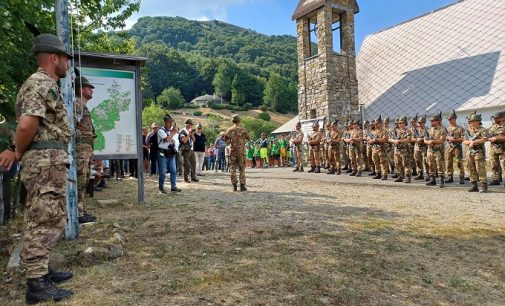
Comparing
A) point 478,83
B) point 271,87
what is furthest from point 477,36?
point 271,87

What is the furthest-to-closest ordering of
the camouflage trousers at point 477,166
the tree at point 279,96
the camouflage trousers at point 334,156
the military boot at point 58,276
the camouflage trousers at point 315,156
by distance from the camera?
the tree at point 279,96, the camouflage trousers at point 315,156, the camouflage trousers at point 334,156, the camouflage trousers at point 477,166, the military boot at point 58,276

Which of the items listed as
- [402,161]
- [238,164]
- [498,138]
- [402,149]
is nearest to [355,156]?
[402,161]

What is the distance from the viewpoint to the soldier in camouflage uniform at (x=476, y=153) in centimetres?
917

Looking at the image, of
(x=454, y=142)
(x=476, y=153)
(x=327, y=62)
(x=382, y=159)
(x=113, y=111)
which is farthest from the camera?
(x=327, y=62)

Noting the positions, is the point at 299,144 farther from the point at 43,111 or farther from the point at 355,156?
the point at 43,111

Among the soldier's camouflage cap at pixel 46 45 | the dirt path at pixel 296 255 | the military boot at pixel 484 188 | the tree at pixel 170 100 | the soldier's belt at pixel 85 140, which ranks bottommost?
the dirt path at pixel 296 255

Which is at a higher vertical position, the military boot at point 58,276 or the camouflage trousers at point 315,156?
the camouflage trousers at point 315,156

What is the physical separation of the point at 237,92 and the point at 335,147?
3068 inches

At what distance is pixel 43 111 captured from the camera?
9.68 feet

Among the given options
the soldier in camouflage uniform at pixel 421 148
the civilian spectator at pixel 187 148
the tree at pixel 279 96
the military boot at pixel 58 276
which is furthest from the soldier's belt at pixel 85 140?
the tree at pixel 279 96

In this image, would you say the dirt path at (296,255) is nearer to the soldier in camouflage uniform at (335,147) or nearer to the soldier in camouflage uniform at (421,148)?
the soldier in camouflage uniform at (421,148)

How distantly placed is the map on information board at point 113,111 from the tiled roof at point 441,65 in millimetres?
14900

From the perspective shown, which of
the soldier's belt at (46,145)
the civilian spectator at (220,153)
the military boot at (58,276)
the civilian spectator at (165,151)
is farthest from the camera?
the civilian spectator at (220,153)

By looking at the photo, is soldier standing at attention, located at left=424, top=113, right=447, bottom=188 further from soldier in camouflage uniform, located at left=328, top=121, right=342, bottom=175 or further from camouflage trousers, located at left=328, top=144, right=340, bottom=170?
camouflage trousers, located at left=328, top=144, right=340, bottom=170
